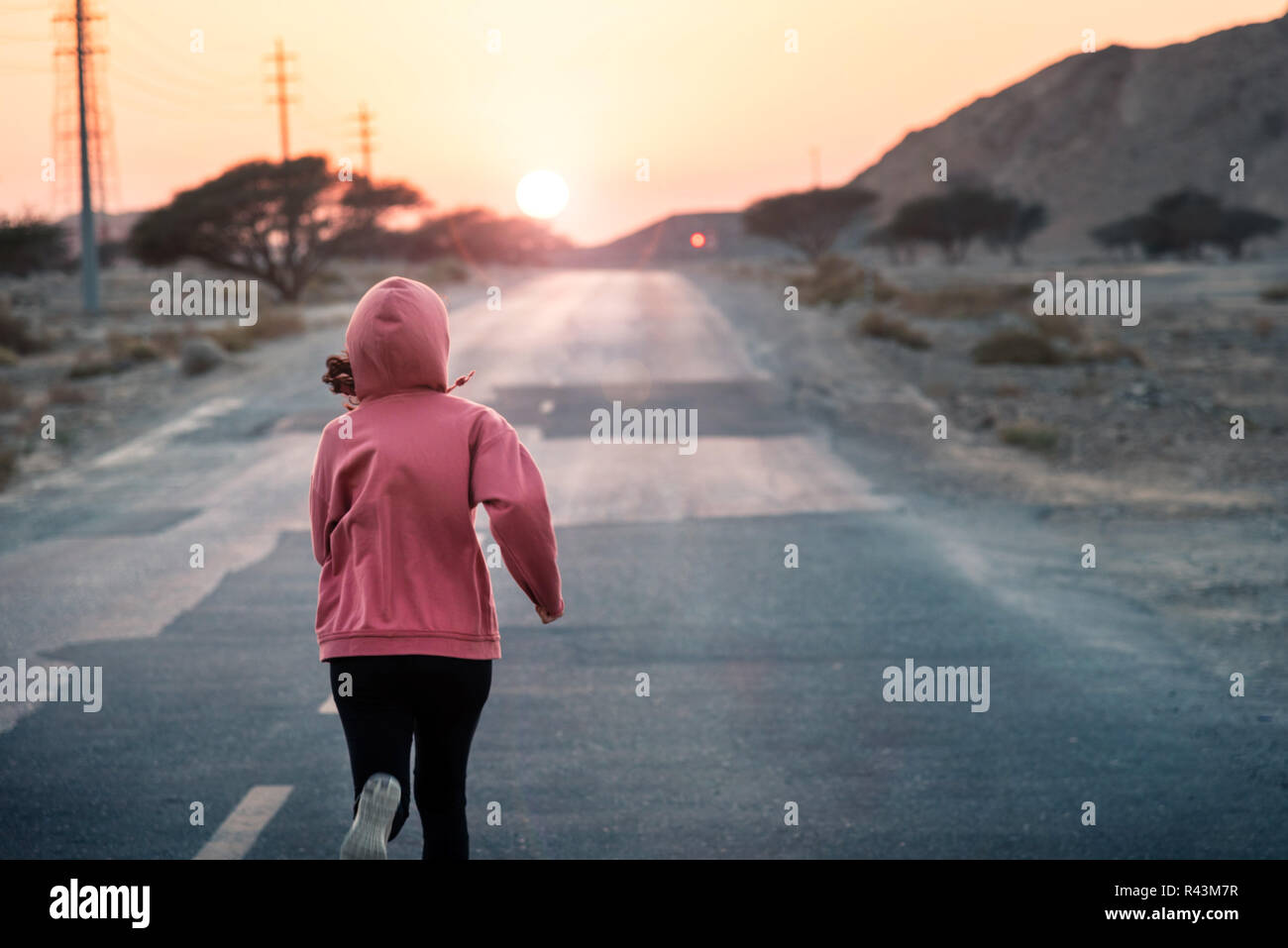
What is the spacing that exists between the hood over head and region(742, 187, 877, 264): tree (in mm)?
85540

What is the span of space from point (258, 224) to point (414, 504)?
49.3 metres

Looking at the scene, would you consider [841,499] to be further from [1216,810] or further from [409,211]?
[409,211]

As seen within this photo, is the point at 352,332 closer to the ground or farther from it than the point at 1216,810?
farther from it

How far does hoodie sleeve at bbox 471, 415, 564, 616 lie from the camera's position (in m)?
2.94

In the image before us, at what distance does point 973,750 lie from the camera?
514 cm

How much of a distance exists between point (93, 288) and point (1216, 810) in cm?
4040

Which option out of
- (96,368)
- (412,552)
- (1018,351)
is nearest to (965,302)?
(1018,351)

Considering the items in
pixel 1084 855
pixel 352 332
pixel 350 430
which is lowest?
pixel 1084 855

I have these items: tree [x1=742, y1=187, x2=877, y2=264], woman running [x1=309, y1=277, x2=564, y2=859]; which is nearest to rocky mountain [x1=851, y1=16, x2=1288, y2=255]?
tree [x1=742, y1=187, x2=877, y2=264]

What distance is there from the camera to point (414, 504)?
117 inches

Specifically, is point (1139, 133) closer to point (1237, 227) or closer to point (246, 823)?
point (1237, 227)
